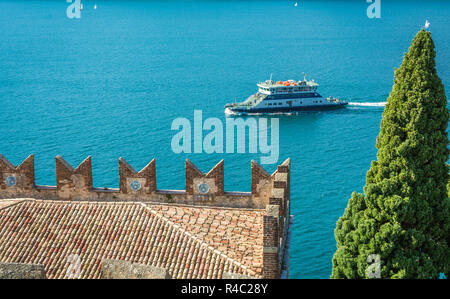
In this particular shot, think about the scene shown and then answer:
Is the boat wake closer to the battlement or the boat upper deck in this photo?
the boat upper deck

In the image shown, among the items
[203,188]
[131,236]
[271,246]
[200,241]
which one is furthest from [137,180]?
[271,246]

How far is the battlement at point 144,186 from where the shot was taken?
2173 centimetres

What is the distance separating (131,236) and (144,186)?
303 centimetres

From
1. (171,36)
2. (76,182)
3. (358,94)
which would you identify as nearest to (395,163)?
(76,182)

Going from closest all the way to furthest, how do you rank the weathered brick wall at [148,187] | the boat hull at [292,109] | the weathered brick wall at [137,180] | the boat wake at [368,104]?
the weathered brick wall at [148,187], the weathered brick wall at [137,180], the boat hull at [292,109], the boat wake at [368,104]

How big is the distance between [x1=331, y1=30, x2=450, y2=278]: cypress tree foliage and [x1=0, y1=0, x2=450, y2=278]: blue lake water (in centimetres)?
2250

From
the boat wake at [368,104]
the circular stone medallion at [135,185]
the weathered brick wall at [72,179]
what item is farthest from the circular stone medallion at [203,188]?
the boat wake at [368,104]

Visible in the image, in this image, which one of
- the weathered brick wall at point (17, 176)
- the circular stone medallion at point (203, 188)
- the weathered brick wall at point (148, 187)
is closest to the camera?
the weathered brick wall at point (148, 187)

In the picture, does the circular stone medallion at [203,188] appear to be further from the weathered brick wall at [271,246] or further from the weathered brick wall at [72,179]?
the weathered brick wall at [271,246]

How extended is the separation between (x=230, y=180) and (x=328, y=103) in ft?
122

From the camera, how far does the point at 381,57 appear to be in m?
131

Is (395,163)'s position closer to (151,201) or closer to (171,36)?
(151,201)

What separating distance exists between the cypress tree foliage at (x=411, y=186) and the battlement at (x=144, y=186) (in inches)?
130
